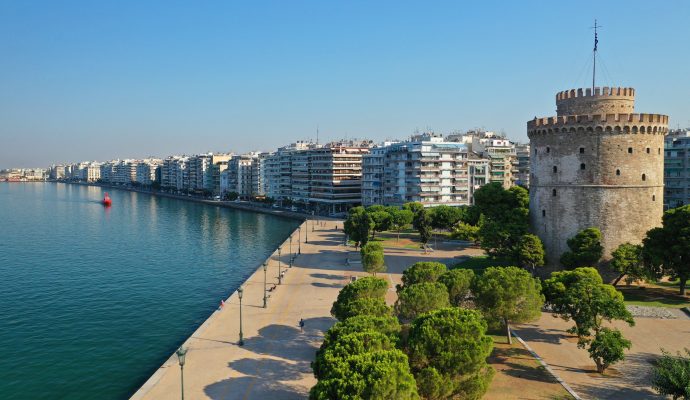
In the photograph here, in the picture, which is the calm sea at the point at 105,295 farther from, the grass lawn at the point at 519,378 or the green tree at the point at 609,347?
the green tree at the point at 609,347

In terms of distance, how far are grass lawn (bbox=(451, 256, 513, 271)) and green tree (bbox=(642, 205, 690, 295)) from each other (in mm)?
13202

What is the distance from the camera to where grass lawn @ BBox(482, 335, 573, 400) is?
24047 millimetres

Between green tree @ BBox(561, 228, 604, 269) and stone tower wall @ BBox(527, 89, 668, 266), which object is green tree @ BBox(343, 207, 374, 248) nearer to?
stone tower wall @ BBox(527, 89, 668, 266)

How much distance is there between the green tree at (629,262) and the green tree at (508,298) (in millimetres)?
15908

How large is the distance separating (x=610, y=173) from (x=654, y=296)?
35.4ft

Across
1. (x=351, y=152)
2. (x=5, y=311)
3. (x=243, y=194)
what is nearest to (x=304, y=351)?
(x=5, y=311)

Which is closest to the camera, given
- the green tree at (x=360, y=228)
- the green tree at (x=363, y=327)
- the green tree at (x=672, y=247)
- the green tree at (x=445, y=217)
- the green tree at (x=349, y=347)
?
the green tree at (x=349, y=347)

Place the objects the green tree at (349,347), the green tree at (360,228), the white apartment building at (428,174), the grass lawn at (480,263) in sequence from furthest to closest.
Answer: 1. the white apartment building at (428,174)
2. the green tree at (360,228)
3. the grass lawn at (480,263)
4. the green tree at (349,347)

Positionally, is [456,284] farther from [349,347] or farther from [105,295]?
[105,295]

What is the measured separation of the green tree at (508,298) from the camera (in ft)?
94.3

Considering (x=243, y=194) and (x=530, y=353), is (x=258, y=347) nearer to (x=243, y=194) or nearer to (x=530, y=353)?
(x=530, y=353)

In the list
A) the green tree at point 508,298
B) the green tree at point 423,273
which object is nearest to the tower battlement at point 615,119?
the green tree at point 423,273

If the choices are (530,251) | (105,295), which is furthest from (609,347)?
(105,295)

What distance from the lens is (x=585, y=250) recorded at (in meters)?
44.2
